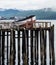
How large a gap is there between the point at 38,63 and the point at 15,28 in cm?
894

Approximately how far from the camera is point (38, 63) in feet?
193

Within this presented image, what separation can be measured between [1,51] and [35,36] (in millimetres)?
5605

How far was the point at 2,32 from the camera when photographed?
53.8 metres

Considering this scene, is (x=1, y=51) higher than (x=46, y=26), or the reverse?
(x=46, y=26)

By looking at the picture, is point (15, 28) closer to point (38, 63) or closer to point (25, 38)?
point (25, 38)

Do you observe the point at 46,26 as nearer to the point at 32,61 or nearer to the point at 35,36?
the point at 35,36

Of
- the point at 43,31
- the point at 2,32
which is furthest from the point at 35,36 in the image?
the point at 2,32

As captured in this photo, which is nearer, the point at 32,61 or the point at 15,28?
the point at 15,28

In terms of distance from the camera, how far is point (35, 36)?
5556 centimetres

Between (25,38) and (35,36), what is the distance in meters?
2.92

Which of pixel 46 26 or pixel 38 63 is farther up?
pixel 46 26

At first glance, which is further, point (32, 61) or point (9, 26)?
point (32, 61)

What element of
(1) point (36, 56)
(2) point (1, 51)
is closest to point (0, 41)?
(2) point (1, 51)

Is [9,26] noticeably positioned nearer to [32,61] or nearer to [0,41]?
[0,41]
